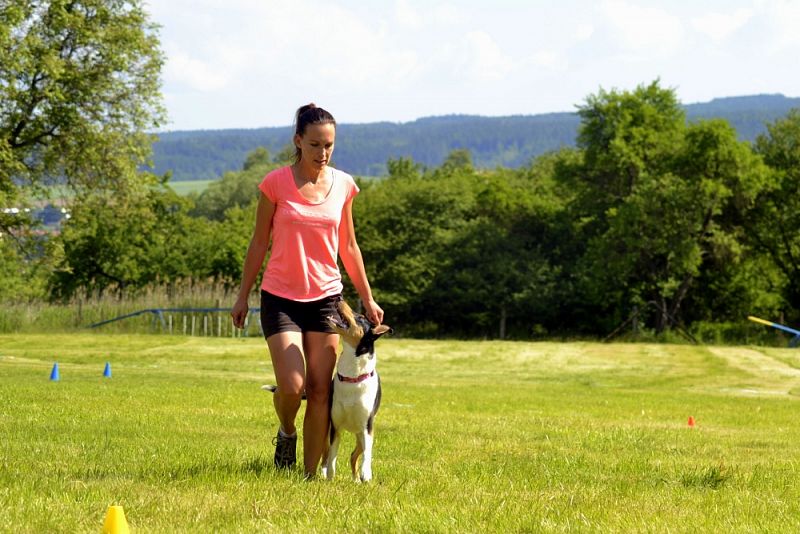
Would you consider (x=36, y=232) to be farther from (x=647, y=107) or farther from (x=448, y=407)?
(x=647, y=107)

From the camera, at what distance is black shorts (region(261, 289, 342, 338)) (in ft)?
25.8

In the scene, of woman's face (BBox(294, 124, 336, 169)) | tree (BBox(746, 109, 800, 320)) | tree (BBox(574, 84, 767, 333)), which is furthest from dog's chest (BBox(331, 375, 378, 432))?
tree (BBox(746, 109, 800, 320))

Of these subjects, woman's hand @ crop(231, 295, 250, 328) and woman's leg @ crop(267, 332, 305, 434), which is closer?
woman's leg @ crop(267, 332, 305, 434)

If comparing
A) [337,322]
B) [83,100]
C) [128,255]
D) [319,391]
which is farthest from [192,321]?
[337,322]

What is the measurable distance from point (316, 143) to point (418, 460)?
344cm

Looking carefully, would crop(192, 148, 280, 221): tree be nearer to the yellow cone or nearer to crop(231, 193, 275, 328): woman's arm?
crop(231, 193, 275, 328): woman's arm

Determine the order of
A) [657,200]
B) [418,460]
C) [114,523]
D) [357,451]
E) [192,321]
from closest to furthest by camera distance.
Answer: [114,523]
[357,451]
[418,460]
[192,321]
[657,200]

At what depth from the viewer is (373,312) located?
8.16 meters

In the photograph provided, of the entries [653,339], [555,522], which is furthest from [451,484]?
[653,339]

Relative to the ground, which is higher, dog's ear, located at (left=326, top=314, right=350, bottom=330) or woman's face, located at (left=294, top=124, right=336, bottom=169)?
woman's face, located at (left=294, top=124, right=336, bottom=169)

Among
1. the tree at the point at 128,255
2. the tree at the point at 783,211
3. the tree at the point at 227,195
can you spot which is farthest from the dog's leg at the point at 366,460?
the tree at the point at 227,195

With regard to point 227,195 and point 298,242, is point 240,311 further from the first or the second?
point 227,195

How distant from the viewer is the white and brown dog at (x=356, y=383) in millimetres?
7711

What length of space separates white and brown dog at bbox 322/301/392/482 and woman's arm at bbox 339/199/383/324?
0.25m
